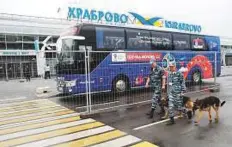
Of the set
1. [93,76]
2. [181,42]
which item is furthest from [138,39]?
[93,76]

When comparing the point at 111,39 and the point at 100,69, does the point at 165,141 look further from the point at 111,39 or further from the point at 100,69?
the point at 111,39

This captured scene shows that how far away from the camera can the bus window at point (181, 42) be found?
14.8 metres

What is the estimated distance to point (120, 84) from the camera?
36.7 feet

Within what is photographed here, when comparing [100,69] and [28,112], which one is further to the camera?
[100,69]

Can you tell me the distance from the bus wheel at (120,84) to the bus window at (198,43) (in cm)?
668

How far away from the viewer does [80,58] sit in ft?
30.3

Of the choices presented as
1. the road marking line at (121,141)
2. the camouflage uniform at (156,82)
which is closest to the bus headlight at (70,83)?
the camouflage uniform at (156,82)

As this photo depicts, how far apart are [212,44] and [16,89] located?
13.4m

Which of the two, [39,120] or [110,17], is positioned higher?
[110,17]

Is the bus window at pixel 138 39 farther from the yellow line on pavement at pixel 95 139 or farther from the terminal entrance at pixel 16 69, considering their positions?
the yellow line on pavement at pixel 95 139

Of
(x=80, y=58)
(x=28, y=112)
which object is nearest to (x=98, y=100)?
(x=80, y=58)

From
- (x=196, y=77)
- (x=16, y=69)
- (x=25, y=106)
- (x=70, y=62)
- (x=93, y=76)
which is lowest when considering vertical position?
(x=25, y=106)

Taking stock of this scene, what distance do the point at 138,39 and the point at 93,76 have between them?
427cm

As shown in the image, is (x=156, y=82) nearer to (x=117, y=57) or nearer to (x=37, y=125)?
(x=37, y=125)
